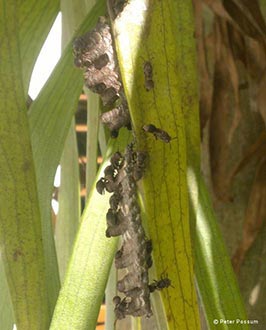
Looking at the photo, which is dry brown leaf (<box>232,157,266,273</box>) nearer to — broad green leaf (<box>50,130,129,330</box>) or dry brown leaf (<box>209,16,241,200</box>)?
dry brown leaf (<box>209,16,241,200</box>)

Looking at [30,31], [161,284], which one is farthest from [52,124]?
[161,284]

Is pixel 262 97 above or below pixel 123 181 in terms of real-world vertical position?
above

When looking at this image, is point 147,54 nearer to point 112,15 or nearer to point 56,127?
point 112,15

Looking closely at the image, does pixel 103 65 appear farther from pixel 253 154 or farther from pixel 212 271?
pixel 253 154

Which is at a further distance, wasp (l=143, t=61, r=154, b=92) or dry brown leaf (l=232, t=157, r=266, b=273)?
dry brown leaf (l=232, t=157, r=266, b=273)

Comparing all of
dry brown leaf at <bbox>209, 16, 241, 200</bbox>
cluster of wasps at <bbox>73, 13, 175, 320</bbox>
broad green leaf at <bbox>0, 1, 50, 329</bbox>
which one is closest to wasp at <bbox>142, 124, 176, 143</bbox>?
cluster of wasps at <bbox>73, 13, 175, 320</bbox>

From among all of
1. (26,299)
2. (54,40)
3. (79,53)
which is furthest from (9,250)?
(54,40)
